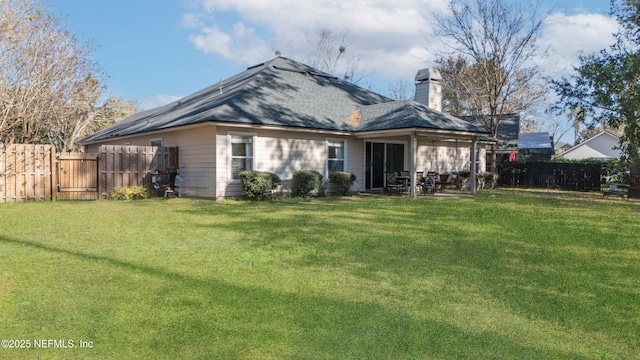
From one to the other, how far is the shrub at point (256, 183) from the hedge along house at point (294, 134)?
2.35 feet

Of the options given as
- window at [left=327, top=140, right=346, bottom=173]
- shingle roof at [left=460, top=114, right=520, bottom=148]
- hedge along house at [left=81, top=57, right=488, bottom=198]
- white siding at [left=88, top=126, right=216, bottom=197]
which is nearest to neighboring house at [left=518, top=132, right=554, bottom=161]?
shingle roof at [left=460, top=114, right=520, bottom=148]

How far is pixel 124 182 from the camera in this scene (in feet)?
49.1

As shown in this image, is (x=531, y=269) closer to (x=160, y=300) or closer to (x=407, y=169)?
(x=160, y=300)

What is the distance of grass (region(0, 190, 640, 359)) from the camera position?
338 centimetres

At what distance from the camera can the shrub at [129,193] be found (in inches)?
562

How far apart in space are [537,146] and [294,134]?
22975mm

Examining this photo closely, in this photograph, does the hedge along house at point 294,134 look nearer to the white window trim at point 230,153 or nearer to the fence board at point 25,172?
the white window trim at point 230,153

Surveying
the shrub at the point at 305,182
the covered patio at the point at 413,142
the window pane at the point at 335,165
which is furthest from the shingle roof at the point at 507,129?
the shrub at the point at 305,182

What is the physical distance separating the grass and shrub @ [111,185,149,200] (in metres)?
5.16

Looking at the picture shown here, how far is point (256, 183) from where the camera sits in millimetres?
13555

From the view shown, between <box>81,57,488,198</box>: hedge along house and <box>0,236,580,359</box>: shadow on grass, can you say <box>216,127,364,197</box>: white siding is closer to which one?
<box>81,57,488,198</box>: hedge along house

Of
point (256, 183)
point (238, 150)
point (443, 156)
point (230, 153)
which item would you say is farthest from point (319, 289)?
point (443, 156)

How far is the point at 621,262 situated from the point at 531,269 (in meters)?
1.58

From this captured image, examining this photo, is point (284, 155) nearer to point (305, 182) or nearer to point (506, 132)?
point (305, 182)
